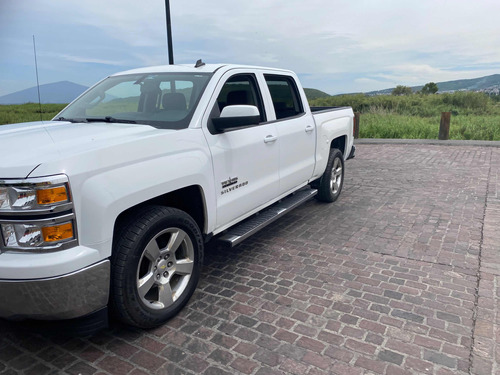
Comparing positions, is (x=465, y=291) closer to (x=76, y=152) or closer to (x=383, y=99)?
(x=76, y=152)

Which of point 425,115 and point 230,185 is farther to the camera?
point 425,115

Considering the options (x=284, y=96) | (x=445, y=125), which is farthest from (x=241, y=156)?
(x=445, y=125)

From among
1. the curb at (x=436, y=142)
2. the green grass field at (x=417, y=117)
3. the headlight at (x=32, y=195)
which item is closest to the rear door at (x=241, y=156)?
the headlight at (x=32, y=195)

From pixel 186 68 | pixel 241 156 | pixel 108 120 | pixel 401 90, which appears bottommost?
pixel 241 156

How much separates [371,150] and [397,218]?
23.1 ft

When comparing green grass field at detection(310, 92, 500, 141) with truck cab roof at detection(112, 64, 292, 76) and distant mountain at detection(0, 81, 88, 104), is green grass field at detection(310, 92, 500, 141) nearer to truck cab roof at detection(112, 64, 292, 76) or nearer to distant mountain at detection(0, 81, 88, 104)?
truck cab roof at detection(112, 64, 292, 76)

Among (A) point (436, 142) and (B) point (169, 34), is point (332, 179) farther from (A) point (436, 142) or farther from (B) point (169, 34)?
(A) point (436, 142)

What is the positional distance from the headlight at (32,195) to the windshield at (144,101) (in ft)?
4.02

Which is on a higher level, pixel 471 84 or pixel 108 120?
pixel 471 84

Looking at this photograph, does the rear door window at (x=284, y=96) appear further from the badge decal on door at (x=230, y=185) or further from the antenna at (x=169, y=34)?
the antenna at (x=169, y=34)

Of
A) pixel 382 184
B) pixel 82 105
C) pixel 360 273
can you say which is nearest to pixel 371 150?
pixel 382 184

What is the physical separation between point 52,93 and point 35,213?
2.42 meters

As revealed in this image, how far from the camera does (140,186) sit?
2.64m

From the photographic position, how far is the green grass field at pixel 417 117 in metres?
7.16
